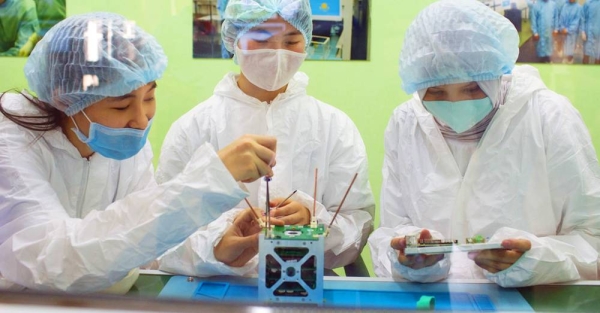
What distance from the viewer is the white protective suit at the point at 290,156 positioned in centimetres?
129

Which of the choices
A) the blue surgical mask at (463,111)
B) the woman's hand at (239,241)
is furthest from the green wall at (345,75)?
the woman's hand at (239,241)

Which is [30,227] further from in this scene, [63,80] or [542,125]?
[542,125]

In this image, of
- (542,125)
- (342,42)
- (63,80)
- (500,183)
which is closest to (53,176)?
(63,80)

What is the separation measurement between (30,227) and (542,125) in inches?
47.8

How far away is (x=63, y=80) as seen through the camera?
1.24 metres

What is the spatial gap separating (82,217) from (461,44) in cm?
97

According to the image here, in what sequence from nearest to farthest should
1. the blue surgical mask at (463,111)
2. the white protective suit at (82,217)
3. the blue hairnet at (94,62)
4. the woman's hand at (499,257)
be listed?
1. the white protective suit at (82,217)
2. the blue hairnet at (94,62)
3. the woman's hand at (499,257)
4. the blue surgical mask at (463,111)

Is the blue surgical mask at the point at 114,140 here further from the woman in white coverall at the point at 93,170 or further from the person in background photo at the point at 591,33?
the person in background photo at the point at 591,33

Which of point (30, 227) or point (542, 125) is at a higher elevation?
point (542, 125)

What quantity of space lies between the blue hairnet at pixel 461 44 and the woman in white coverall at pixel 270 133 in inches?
10.7

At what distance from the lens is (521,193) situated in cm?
143

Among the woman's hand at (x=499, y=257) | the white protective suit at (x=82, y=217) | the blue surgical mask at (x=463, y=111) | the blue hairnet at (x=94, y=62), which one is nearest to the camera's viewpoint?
the white protective suit at (x=82, y=217)

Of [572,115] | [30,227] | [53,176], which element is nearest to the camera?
[30,227]

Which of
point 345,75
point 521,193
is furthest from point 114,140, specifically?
point 521,193
